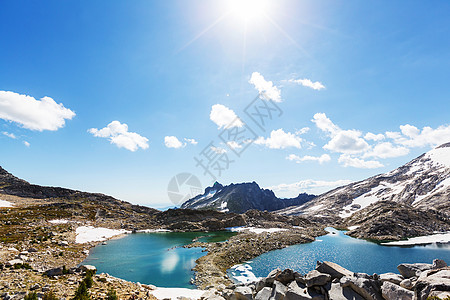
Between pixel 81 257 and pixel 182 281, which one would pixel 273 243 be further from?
pixel 81 257

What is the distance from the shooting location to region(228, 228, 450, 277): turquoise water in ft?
146

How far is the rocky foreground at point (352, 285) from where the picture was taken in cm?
1403

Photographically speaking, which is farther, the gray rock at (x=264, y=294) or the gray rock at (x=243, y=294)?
the gray rock at (x=243, y=294)

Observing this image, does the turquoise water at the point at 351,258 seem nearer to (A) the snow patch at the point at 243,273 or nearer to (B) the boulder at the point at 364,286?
(A) the snow patch at the point at 243,273

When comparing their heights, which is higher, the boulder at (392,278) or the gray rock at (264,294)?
the boulder at (392,278)

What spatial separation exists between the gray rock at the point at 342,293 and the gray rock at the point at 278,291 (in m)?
3.89

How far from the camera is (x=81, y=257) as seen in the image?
1921 inches

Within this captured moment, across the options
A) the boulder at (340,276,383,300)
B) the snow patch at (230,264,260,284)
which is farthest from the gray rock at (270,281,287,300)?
the snow patch at (230,264,260,284)

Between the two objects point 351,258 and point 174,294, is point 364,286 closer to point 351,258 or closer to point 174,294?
point 174,294

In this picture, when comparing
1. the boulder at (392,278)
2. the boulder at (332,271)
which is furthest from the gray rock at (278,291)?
the boulder at (392,278)

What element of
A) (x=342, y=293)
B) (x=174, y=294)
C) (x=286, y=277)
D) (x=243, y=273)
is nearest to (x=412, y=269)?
(x=342, y=293)

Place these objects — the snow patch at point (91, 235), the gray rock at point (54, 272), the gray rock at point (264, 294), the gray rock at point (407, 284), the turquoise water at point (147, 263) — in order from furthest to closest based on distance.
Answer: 1. the snow patch at point (91, 235)
2. the turquoise water at point (147, 263)
3. the gray rock at point (54, 272)
4. the gray rock at point (264, 294)
5. the gray rock at point (407, 284)

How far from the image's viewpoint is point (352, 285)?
652 inches

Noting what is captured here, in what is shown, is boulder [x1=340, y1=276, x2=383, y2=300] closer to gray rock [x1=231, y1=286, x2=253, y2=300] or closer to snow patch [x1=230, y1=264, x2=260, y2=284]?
gray rock [x1=231, y1=286, x2=253, y2=300]
